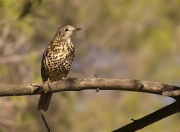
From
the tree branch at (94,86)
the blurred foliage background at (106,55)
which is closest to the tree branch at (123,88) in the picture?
the tree branch at (94,86)

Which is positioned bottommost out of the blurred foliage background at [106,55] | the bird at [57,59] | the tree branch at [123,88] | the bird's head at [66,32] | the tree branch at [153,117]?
the tree branch at [153,117]

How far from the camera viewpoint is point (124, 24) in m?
14.3

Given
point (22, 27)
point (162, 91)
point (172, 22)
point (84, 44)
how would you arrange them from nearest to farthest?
point (162, 91) < point (22, 27) < point (84, 44) < point (172, 22)

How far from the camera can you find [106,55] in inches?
591

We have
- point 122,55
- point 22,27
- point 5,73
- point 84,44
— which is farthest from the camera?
point 122,55

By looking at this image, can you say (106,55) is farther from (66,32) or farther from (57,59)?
(57,59)

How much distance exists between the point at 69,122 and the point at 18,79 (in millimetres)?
4435

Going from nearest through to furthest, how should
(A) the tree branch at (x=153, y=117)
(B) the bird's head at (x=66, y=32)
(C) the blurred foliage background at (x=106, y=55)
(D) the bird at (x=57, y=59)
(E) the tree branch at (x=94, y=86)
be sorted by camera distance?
(A) the tree branch at (x=153, y=117) < (E) the tree branch at (x=94, y=86) < (D) the bird at (x=57, y=59) < (B) the bird's head at (x=66, y=32) < (C) the blurred foliage background at (x=106, y=55)

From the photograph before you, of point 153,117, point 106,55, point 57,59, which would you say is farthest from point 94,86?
point 106,55

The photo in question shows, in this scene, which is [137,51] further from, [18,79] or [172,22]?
[18,79]

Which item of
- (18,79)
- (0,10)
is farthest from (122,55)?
(0,10)

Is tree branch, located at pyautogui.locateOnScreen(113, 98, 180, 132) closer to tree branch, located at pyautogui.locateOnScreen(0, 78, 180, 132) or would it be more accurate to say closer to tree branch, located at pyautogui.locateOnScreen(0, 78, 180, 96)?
tree branch, located at pyautogui.locateOnScreen(0, 78, 180, 132)

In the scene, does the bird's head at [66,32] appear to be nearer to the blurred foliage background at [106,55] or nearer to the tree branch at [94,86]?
the blurred foliage background at [106,55]

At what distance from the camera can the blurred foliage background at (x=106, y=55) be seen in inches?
377
